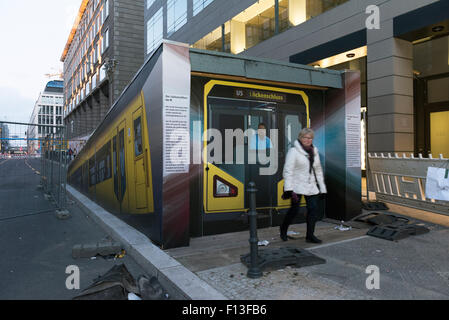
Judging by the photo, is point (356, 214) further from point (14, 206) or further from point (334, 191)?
point (14, 206)

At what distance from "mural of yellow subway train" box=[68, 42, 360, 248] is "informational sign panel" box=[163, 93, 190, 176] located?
0.02 meters

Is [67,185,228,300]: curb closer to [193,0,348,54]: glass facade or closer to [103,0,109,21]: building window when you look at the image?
[193,0,348,54]: glass facade

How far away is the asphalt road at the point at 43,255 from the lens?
3801 millimetres

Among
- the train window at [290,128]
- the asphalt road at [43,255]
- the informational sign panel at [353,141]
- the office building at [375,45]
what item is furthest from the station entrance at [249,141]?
the office building at [375,45]

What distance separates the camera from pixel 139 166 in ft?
20.4

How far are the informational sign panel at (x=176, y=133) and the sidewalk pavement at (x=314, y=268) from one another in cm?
128

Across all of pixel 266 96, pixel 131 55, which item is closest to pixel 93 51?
pixel 131 55

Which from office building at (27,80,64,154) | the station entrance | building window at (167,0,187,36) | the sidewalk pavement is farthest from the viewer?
building window at (167,0,187,36)

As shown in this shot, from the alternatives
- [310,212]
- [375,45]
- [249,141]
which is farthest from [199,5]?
[310,212]

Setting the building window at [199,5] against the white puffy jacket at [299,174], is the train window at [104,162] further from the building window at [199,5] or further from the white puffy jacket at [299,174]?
the building window at [199,5]

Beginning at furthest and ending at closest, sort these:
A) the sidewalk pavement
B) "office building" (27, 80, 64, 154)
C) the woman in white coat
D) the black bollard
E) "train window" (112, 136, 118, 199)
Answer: "office building" (27, 80, 64, 154)
"train window" (112, 136, 118, 199)
the woman in white coat
the black bollard
the sidewalk pavement

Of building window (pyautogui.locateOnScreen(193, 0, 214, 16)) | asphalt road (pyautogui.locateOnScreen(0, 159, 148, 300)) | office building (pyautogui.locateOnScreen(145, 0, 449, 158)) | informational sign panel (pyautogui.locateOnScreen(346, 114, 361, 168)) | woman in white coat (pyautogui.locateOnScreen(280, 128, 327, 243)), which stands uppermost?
building window (pyautogui.locateOnScreen(193, 0, 214, 16))

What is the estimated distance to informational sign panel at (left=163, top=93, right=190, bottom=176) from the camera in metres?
4.91

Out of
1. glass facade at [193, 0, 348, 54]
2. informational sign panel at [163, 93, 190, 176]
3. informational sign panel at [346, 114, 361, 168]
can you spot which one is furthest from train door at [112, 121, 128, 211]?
glass facade at [193, 0, 348, 54]
